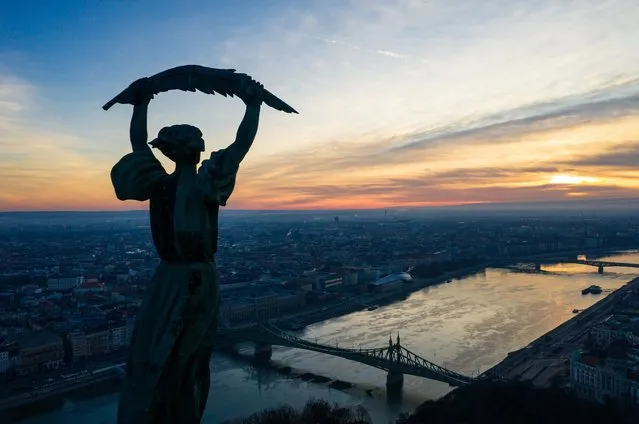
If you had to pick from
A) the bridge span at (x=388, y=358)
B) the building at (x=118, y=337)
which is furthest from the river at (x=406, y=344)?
the building at (x=118, y=337)

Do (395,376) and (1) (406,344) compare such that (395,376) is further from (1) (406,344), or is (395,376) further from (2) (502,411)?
(2) (502,411)

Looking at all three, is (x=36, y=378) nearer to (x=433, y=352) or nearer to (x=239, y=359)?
(x=239, y=359)

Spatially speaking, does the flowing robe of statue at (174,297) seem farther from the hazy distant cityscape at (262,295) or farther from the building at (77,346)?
the building at (77,346)

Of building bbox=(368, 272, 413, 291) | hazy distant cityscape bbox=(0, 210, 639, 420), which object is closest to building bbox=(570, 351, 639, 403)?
hazy distant cityscape bbox=(0, 210, 639, 420)

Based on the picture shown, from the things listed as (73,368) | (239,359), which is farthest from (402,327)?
(73,368)

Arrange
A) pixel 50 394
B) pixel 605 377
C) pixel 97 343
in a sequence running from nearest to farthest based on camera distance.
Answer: pixel 605 377, pixel 50 394, pixel 97 343

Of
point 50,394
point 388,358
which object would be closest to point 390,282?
point 388,358

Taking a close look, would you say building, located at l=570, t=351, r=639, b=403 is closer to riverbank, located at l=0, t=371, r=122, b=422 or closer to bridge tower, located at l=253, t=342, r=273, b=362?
bridge tower, located at l=253, t=342, r=273, b=362
